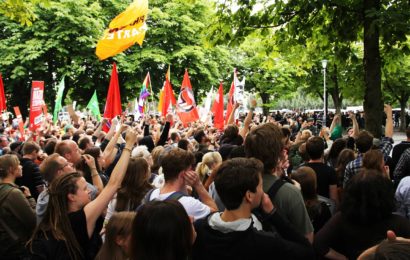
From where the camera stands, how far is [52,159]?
5.38 meters

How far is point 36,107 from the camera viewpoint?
12305 millimetres

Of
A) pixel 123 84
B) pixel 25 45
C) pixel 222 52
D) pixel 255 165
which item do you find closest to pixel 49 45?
pixel 25 45

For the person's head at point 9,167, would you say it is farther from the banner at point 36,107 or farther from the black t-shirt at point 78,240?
the banner at point 36,107

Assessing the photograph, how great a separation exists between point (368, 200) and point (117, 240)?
5.66ft

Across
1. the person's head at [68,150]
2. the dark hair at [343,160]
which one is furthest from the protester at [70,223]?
the dark hair at [343,160]

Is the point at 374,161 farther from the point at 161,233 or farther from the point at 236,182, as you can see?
the point at 161,233

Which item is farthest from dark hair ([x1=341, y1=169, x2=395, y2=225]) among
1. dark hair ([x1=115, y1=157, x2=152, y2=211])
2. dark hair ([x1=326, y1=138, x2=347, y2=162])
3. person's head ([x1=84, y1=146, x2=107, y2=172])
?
dark hair ([x1=326, y1=138, x2=347, y2=162])

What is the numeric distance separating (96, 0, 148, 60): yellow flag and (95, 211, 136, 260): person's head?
7.37 m

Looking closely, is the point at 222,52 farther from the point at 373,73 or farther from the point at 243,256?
the point at 243,256

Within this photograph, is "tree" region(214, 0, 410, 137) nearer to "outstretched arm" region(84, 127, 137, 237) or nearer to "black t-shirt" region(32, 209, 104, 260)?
"outstretched arm" region(84, 127, 137, 237)

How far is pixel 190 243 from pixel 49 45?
2863 centimetres

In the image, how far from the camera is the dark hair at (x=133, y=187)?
4.71 metres

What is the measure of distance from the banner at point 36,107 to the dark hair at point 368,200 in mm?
10101

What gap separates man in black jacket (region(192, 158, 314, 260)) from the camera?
275cm
